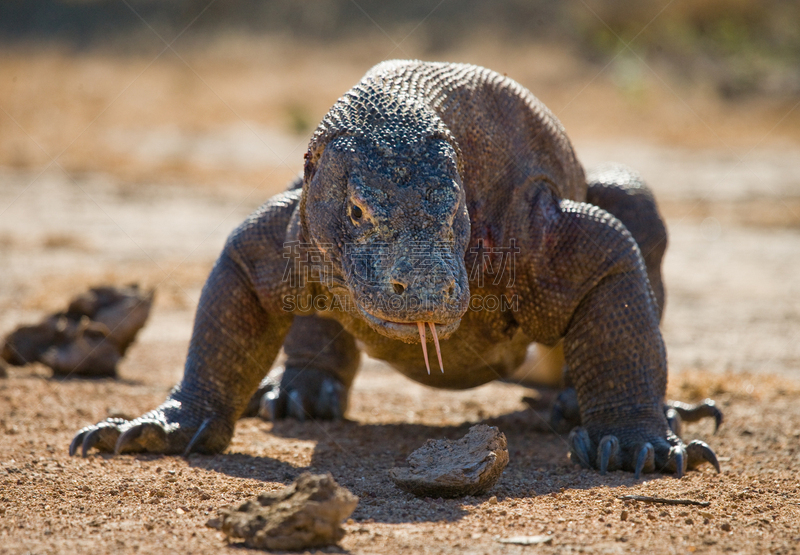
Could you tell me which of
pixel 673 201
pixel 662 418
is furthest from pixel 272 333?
pixel 673 201

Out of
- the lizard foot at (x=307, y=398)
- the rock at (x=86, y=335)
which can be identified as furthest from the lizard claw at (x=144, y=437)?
the rock at (x=86, y=335)

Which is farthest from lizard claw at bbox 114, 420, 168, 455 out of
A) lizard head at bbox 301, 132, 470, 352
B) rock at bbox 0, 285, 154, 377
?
rock at bbox 0, 285, 154, 377

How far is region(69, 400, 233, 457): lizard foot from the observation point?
4094mm

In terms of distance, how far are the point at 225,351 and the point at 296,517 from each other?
193 centimetres

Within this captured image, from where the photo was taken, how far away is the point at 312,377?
18.6ft

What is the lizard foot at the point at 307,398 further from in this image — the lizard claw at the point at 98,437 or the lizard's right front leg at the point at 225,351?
the lizard claw at the point at 98,437

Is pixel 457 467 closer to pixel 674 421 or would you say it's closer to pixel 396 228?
pixel 396 228

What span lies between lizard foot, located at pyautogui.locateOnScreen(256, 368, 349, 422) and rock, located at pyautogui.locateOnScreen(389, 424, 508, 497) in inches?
77.8

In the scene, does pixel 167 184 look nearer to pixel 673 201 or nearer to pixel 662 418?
pixel 673 201

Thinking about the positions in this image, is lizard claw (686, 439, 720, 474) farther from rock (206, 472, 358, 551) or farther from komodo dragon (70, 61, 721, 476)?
rock (206, 472, 358, 551)

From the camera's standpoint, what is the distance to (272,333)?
15.2 ft

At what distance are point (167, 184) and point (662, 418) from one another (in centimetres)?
1285

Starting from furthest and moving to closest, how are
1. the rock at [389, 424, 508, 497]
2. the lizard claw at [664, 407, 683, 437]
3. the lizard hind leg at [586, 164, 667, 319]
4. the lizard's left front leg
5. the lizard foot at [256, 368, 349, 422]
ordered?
1. the lizard foot at [256, 368, 349, 422]
2. the lizard hind leg at [586, 164, 667, 319]
3. the lizard claw at [664, 407, 683, 437]
4. the lizard's left front leg
5. the rock at [389, 424, 508, 497]

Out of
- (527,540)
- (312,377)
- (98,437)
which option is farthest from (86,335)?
(527,540)
